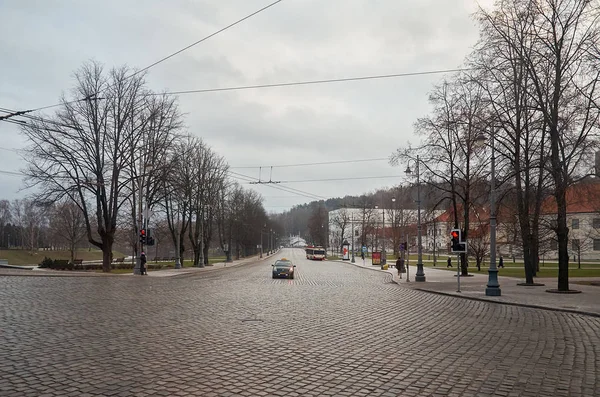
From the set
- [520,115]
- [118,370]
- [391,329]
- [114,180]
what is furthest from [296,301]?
[114,180]

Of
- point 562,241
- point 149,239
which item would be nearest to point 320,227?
point 149,239

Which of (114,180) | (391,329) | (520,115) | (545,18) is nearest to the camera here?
(391,329)

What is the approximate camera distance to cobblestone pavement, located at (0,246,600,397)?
6863 millimetres

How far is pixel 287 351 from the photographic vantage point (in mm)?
9273

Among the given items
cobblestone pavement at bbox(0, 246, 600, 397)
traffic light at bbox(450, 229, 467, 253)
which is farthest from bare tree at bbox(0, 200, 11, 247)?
traffic light at bbox(450, 229, 467, 253)

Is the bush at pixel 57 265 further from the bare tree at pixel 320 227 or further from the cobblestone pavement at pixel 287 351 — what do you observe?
the bare tree at pixel 320 227

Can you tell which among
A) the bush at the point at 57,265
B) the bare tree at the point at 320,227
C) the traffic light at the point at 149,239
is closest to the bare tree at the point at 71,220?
the bush at the point at 57,265

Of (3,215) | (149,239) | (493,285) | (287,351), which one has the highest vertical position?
(3,215)

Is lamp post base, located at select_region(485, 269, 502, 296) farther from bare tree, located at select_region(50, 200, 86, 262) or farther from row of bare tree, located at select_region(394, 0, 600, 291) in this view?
bare tree, located at select_region(50, 200, 86, 262)

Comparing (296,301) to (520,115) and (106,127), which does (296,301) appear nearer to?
(520,115)

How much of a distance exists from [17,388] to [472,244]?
50.8 meters

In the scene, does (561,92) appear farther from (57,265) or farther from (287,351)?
(57,265)

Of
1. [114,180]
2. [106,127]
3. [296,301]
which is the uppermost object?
[106,127]

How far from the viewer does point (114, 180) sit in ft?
128
